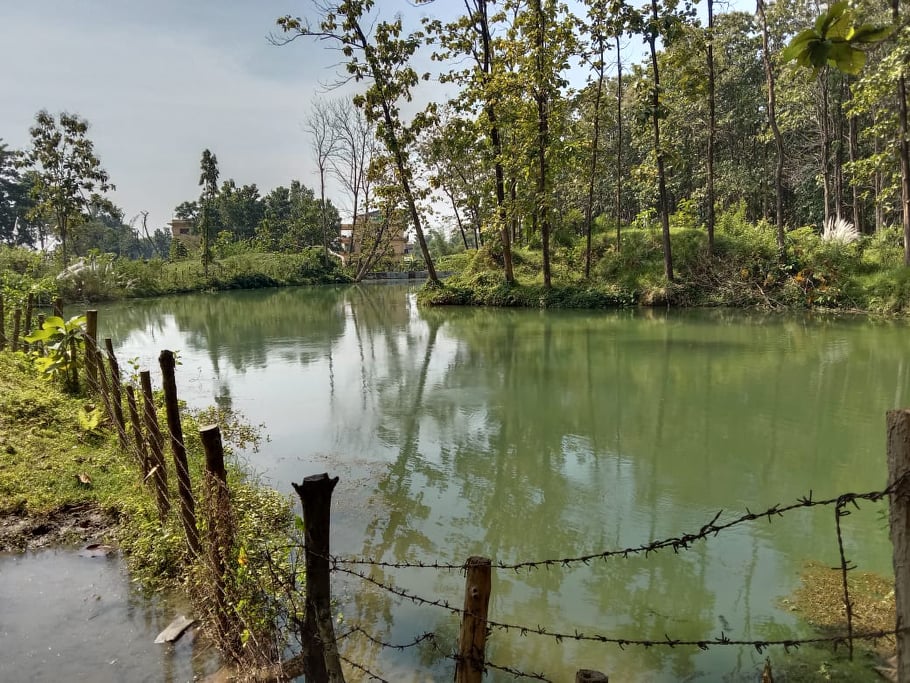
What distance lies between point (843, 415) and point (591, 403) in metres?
2.85

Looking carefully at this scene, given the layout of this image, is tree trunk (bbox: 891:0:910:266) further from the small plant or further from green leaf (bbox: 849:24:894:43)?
the small plant

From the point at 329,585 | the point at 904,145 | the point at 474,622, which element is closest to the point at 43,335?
the point at 329,585

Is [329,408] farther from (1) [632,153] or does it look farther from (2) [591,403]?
(1) [632,153]

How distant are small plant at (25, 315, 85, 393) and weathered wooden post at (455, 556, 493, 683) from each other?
5.97 m

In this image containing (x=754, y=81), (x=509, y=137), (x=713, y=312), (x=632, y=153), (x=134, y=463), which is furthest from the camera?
(x=632, y=153)

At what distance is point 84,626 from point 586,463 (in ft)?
13.7

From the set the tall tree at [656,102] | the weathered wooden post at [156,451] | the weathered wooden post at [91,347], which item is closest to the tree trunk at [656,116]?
the tall tree at [656,102]

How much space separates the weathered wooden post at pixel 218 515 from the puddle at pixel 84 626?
33cm

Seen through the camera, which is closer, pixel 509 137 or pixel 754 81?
pixel 509 137

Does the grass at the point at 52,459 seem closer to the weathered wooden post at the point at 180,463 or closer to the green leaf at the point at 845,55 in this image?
the weathered wooden post at the point at 180,463

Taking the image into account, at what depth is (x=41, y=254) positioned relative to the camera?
2577 centimetres

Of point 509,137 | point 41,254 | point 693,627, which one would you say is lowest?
point 693,627

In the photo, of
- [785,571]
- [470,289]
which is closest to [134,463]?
[785,571]

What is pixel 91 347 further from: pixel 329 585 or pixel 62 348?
pixel 329 585
